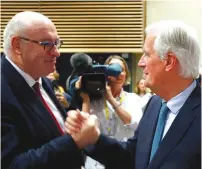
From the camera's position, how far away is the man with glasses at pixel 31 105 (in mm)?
1271

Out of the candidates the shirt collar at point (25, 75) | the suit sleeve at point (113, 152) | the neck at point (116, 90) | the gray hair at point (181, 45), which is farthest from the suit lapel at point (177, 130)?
the neck at point (116, 90)

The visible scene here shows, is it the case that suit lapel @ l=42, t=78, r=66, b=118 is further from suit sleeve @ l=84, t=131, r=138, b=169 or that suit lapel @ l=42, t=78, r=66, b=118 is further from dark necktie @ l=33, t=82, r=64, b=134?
suit sleeve @ l=84, t=131, r=138, b=169

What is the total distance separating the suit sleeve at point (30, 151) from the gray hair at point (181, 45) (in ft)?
1.68

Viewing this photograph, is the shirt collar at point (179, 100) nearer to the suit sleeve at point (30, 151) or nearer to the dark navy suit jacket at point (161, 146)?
the dark navy suit jacket at point (161, 146)

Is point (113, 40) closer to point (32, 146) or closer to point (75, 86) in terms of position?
point (75, 86)

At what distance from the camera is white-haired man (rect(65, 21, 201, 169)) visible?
4.20 ft

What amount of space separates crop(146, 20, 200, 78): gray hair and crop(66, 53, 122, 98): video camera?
2.51 feet

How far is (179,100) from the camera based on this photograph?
1380 millimetres

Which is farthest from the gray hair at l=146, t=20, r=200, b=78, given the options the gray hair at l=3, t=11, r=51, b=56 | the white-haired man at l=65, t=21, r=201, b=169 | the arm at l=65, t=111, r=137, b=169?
the gray hair at l=3, t=11, r=51, b=56

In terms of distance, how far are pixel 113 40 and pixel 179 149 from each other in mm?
3172

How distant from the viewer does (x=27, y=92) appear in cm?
141

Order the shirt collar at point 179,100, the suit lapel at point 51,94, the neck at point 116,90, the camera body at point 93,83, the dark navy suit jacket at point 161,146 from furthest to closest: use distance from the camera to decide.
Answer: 1. the neck at point 116,90
2. the camera body at point 93,83
3. the suit lapel at point 51,94
4. the shirt collar at point 179,100
5. the dark navy suit jacket at point 161,146

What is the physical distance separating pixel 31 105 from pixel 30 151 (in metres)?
0.19

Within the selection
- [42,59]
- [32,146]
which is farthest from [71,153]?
[42,59]
